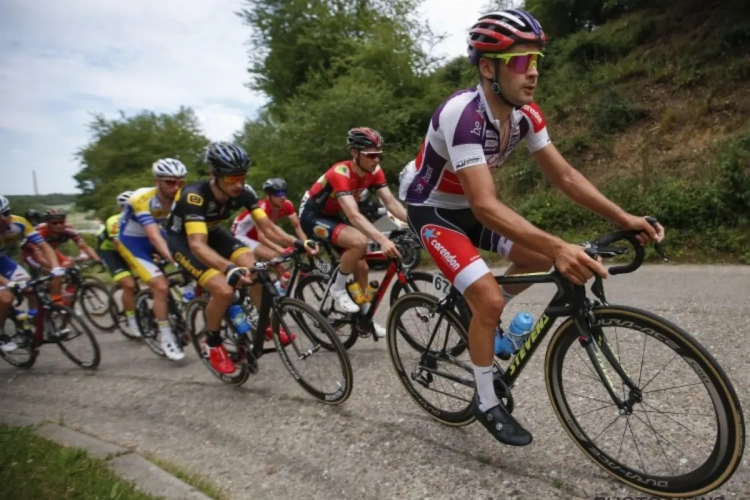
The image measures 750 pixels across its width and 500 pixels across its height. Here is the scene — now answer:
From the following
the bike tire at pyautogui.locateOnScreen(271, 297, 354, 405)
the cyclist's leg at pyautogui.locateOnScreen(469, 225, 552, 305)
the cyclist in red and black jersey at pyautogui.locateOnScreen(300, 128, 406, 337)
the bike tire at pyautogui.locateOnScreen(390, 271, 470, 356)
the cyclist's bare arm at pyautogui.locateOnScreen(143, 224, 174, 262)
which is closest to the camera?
the cyclist's leg at pyautogui.locateOnScreen(469, 225, 552, 305)

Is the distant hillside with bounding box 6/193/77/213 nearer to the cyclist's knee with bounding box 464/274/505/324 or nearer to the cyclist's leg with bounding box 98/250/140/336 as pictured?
the cyclist's leg with bounding box 98/250/140/336

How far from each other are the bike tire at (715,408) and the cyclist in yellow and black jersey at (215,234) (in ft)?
8.15

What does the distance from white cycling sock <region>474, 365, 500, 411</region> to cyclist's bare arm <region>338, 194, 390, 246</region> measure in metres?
1.73

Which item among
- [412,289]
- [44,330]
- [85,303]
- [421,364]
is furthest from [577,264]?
[85,303]

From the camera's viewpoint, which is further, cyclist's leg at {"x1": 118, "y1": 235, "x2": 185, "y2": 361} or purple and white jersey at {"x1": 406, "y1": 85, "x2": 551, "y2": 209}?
cyclist's leg at {"x1": 118, "y1": 235, "x2": 185, "y2": 361}

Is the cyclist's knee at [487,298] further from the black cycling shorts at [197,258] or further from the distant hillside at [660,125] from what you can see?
the distant hillside at [660,125]

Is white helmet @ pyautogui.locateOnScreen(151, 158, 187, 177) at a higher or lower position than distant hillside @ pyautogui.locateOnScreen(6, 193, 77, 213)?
higher

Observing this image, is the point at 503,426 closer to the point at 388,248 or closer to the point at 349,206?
the point at 388,248

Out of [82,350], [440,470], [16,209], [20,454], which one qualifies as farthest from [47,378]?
[440,470]

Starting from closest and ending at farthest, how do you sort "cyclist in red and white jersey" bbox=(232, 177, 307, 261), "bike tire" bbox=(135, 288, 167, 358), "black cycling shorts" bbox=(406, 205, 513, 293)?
"black cycling shorts" bbox=(406, 205, 513, 293) < "bike tire" bbox=(135, 288, 167, 358) < "cyclist in red and white jersey" bbox=(232, 177, 307, 261)

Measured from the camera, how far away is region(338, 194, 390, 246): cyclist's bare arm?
445 cm

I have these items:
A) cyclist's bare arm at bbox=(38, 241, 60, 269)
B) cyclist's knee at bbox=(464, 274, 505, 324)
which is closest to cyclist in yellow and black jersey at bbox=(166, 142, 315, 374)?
cyclist's knee at bbox=(464, 274, 505, 324)

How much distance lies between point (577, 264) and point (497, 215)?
0.44 m

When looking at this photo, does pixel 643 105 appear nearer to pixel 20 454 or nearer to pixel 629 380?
pixel 629 380
